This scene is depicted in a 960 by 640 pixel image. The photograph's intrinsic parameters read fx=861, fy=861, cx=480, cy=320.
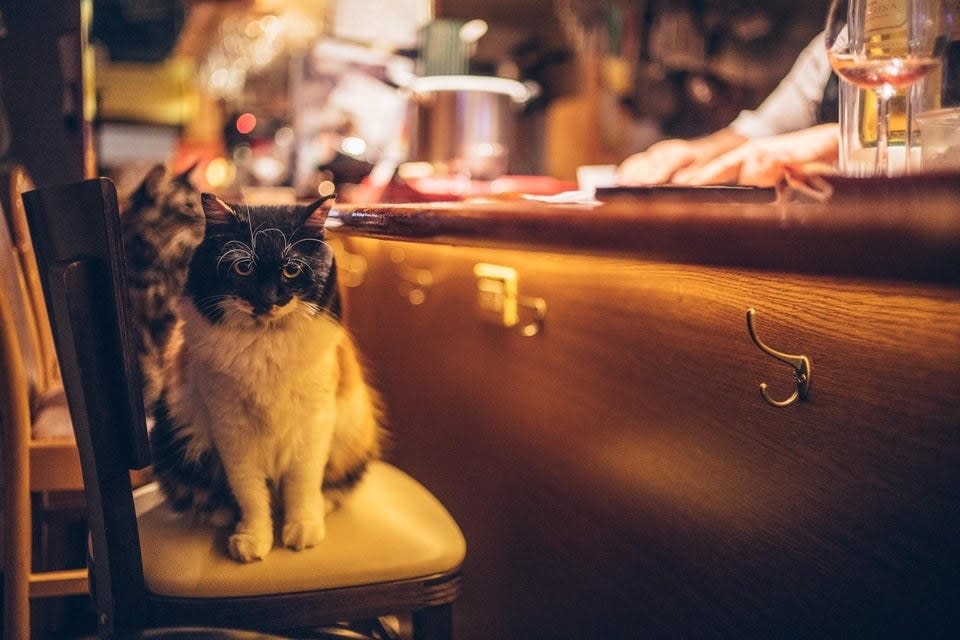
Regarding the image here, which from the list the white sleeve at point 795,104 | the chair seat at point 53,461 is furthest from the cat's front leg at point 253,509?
the white sleeve at point 795,104

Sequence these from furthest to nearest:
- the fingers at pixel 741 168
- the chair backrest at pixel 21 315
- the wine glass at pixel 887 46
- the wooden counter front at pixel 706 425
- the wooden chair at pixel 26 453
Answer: the chair backrest at pixel 21 315, the wooden chair at pixel 26 453, the fingers at pixel 741 168, the wine glass at pixel 887 46, the wooden counter front at pixel 706 425

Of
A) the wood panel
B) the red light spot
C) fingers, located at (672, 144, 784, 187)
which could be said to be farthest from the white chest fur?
the red light spot

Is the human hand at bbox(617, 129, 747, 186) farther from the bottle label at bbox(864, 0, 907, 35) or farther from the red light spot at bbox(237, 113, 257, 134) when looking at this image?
the red light spot at bbox(237, 113, 257, 134)

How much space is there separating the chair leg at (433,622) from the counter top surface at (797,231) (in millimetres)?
604

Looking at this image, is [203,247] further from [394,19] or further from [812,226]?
[394,19]

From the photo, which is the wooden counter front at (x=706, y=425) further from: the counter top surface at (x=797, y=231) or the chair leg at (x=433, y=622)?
the chair leg at (x=433, y=622)

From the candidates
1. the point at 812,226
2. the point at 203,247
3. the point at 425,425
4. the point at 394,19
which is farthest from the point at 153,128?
the point at 812,226

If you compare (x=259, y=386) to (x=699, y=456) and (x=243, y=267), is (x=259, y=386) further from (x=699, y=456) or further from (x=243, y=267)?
(x=699, y=456)

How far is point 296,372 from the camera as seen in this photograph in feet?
3.65

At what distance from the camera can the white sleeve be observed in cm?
233

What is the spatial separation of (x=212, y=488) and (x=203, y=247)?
34cm

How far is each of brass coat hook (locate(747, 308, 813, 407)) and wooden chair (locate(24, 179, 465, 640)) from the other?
0.47 metres

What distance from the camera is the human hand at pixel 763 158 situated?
1.26 m

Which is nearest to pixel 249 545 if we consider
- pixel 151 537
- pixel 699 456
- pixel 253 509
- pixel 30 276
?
pixel 253 509
